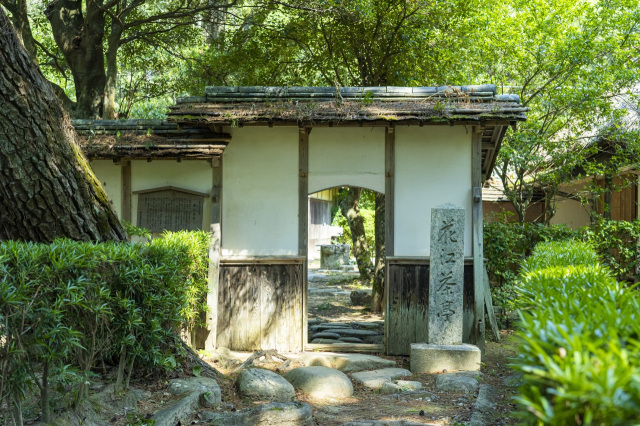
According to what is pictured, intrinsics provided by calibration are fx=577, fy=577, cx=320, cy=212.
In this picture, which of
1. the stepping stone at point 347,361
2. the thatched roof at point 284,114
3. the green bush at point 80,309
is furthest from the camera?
the thatched roof at point 284,114

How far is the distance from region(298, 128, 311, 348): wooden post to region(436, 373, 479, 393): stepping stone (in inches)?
105

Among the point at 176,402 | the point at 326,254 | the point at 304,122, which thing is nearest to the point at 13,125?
the point at 176,402

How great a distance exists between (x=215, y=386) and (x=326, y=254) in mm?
17506

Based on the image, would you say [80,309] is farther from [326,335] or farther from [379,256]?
[379,256]

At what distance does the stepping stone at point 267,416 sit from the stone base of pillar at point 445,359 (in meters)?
2.76

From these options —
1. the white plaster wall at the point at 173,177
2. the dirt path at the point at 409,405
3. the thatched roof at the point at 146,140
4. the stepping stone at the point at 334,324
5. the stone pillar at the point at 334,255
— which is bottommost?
the dirt path at the point at 409,405

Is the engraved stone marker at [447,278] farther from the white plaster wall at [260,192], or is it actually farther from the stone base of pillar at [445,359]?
the white plaster wall at [260,192]

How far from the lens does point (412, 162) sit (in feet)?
30.9

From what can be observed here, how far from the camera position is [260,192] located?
9.54 meters

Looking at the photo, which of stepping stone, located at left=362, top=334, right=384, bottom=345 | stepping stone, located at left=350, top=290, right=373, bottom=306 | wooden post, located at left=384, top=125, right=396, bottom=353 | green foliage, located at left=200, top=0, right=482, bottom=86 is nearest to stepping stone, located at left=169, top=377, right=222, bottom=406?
wooden post, located at left=384, top=125, right=396, bottom=353

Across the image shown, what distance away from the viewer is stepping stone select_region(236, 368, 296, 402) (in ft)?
21.8

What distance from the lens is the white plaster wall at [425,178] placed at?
9305 millimetres

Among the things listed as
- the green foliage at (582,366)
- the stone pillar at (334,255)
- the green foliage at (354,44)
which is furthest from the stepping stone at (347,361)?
the stone pillar at (334,255)

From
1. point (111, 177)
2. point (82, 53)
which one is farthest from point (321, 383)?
point (82, 53)
